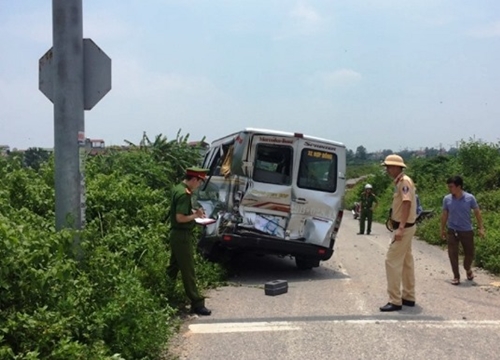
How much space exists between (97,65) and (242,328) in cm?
345

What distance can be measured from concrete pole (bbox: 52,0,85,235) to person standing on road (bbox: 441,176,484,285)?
21.5 feet

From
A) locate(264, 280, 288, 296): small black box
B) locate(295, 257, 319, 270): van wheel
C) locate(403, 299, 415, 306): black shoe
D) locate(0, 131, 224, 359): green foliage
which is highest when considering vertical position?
locate(0, 131, 224, 359): green foliage

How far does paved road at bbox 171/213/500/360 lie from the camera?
600cm

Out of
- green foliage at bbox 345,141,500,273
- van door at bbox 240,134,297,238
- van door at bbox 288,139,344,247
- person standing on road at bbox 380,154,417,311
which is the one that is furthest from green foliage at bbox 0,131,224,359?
green foliage at bbox 345,141,500,273

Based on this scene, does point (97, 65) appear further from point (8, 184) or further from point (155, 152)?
point (155, 152)

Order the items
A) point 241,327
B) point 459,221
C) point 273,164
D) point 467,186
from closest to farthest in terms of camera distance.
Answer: point 241,327 < point 459,221 < point 273,164 < point 467,186

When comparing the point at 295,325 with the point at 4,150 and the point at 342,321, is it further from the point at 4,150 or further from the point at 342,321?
the point at 4,150

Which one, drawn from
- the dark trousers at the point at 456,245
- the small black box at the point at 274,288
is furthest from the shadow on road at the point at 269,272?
the dark trousers at the point at 456,245

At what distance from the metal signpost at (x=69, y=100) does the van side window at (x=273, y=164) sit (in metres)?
4.41

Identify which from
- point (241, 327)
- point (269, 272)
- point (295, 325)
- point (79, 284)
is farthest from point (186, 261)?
point (269, 272)

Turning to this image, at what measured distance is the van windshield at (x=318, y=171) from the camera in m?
10.5

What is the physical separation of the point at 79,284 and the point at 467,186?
21513mm

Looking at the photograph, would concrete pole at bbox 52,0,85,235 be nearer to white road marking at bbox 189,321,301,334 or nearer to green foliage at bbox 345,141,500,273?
white road marking at bbox 189,321,301,334

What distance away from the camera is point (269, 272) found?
11.2 meters
